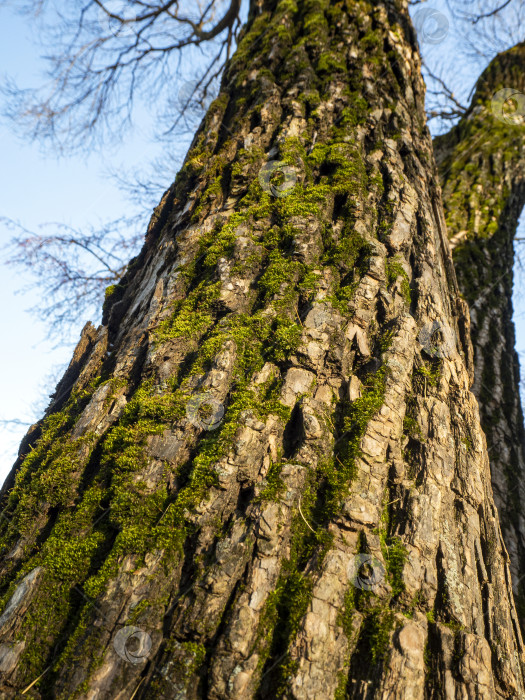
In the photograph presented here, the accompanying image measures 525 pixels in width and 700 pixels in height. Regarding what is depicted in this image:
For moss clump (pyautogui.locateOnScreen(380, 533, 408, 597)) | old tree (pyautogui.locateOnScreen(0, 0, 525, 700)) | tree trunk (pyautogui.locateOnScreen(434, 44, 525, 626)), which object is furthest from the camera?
tree trunk (pyautogui.locateOnScreen(434, 44, 525, 626))

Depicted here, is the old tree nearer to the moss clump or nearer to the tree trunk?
the moss clump

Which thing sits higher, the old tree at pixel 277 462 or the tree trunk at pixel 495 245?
the tree trunk at pixel 495 245

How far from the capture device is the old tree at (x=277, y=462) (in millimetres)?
1556

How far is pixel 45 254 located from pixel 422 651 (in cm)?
598

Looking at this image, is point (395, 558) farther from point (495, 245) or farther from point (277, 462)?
point (495, 245)

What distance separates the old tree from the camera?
5.10 ft

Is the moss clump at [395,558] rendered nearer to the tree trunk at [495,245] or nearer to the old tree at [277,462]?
the old tree at [277,462]

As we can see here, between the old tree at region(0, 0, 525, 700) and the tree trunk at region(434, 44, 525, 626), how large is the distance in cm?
24

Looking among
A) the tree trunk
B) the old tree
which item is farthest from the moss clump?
the tree trunk

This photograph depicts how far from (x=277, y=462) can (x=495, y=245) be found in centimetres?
481

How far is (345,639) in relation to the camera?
62.2 inches

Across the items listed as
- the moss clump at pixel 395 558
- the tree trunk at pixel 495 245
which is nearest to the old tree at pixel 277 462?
the moss clump at pixel 395 558

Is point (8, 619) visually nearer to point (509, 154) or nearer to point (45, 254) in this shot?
point (45, 254)

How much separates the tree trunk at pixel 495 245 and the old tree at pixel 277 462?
24cm
